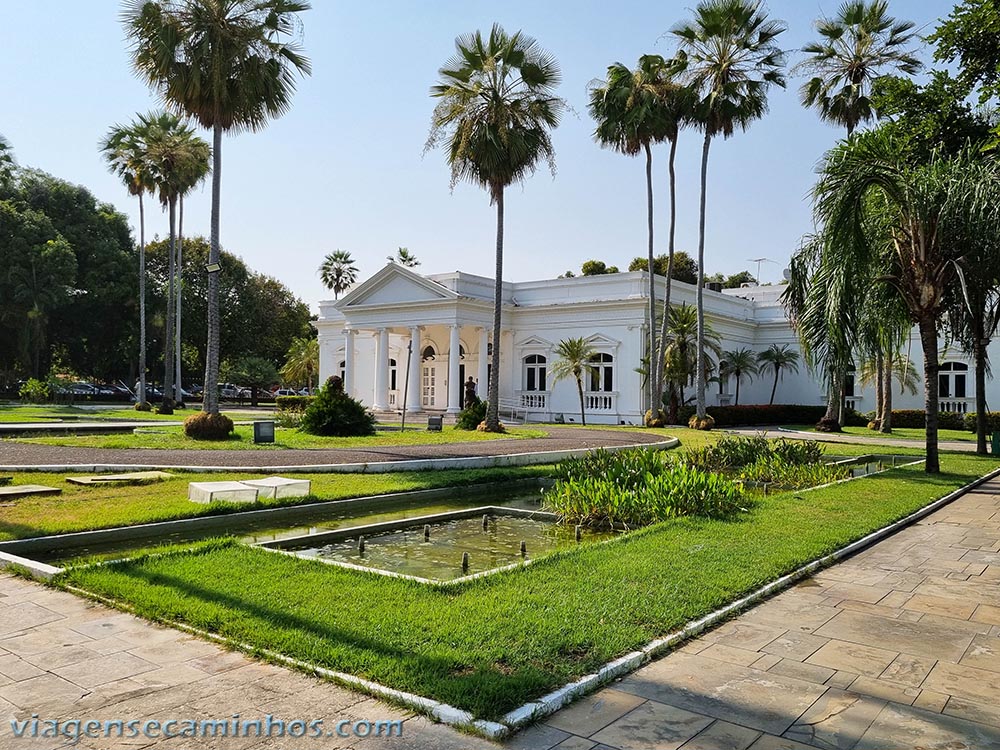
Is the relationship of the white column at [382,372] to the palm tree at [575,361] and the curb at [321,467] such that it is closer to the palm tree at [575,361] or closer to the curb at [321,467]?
the palm tree at [575,361]

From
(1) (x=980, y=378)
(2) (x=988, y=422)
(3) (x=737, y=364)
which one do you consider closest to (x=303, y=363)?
(3) (x=737, y=364)

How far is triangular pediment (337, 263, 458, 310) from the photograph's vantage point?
3666cm

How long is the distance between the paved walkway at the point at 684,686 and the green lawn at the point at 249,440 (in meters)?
12.9

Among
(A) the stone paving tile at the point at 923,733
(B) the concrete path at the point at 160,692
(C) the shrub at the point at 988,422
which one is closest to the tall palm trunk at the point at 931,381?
(A) the stone paving tile at the point at 923,733

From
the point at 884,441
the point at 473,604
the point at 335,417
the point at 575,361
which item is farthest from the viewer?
the point at 575,361

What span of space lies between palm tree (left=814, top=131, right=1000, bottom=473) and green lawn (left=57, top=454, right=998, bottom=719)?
757 centimetres

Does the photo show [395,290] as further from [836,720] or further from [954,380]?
[836,720]

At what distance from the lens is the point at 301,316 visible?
6762 centimetres

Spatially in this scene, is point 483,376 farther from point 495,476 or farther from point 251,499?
point 251,499

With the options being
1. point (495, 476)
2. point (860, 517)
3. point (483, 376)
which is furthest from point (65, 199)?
point (860, 517)

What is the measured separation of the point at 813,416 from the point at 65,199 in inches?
1826

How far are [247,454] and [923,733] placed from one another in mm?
14649

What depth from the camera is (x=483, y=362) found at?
3856 centimetres

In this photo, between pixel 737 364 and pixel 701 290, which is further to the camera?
pixel 737 364
